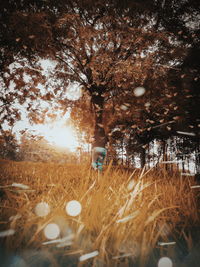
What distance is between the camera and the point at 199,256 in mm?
1142

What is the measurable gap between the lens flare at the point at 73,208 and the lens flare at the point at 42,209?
0.57 ft

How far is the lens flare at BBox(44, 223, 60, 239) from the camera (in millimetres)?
1231

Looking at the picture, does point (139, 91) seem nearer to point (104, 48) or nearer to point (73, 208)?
point (104, 48)

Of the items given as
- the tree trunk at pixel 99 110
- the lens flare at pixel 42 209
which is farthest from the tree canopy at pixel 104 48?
the lens flare at pixel 42 209

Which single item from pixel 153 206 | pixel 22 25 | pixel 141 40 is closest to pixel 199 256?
pixel 153 206

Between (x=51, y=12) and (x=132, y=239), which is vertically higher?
(x=51, y=12)

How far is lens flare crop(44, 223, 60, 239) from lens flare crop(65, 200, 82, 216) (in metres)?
0.23

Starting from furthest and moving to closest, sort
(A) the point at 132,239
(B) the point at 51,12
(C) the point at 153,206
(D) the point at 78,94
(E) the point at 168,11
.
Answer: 1. (D) the point at 78,94
2. (E) the point at 168,11
3. (B) the point at 51,12
4. (C) the point at 153,206
5. (A) the point at 132,239

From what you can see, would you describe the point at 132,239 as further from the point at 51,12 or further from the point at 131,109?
the point at 131,109

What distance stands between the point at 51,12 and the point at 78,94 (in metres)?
4.86

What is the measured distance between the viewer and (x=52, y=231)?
50.6 inches

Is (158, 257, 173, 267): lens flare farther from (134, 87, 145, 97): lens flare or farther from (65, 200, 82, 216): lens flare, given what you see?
(134, 87, 145, 97): lens flare

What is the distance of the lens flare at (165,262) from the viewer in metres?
1.05

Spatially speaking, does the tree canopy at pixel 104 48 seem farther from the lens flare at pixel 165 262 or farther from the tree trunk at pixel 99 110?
the lens flare at pixel 165 262
